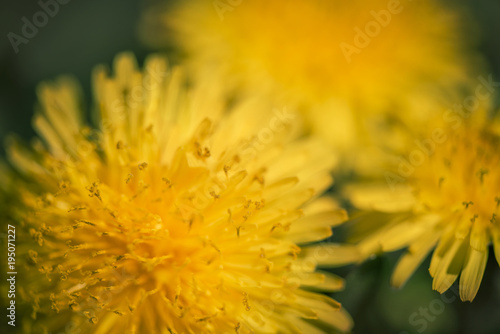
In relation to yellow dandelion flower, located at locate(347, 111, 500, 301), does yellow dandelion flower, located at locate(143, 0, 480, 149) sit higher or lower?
higher

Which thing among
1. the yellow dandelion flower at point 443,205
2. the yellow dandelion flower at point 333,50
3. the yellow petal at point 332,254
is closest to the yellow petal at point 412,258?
the yellow dandelion flower at point 443,205

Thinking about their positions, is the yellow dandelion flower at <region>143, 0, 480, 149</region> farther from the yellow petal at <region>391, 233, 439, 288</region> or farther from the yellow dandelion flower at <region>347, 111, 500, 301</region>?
the yellow petal at <region>391, 233, 439, 288</region>

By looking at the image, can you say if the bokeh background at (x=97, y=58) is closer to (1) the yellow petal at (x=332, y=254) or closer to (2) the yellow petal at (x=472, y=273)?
(1) the yellow petal at (x=332, y=254)

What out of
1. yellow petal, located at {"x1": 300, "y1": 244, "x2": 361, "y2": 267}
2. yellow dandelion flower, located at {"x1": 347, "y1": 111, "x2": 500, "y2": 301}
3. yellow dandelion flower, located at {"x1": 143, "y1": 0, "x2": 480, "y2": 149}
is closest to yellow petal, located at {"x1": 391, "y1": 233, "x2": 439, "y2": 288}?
yellow dandelion flower, located at {"x1": 347, "y1": 111, "x2": 500, "y2": 301}

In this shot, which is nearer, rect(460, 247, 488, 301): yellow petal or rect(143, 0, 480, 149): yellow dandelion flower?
rect(460, 247, 488, 301): yellow petal

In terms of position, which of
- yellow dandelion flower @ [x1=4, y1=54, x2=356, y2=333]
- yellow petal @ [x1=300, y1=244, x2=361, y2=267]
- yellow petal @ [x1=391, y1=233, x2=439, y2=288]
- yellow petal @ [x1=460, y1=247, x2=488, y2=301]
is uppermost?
yellow dandelion flower @ [x1=4, y1=54, x2=356, y2=333]

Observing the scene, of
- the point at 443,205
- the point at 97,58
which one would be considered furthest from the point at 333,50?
the point at 97,58

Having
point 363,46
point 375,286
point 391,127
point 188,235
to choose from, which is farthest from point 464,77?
point 188,235
